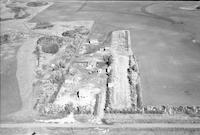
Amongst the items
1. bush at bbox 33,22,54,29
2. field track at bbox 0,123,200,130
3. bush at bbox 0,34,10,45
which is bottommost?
field track at bbox 0,123,200,130

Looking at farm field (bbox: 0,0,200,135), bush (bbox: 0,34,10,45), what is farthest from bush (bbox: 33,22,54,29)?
bush (bbox: 0,34,10,45)

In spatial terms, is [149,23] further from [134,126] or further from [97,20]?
[134,126]

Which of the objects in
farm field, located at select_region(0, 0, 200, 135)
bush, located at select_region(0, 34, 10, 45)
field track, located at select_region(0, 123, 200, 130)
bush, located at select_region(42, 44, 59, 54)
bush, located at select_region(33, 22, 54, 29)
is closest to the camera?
field track, located at select_region(0, 123, 200, 130)

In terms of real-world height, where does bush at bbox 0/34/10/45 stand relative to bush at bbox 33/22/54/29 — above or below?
below

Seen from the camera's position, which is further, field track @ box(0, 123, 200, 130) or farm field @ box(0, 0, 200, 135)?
farm field @ box(0, 0, 200, 135)

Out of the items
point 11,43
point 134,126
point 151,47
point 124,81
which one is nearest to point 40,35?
point 11,43

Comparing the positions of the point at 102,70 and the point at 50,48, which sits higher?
the point at 50,48

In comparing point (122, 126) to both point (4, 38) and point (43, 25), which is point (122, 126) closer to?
point (4, 38)

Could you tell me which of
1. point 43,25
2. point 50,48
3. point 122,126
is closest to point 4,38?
point 50,48

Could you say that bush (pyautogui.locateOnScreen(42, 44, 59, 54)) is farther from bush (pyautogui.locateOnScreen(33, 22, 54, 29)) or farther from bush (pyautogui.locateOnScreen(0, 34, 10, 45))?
bush (pyautogui.locateOnScreen(33, 22, 54, 29))

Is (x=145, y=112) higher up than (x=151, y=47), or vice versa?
(x=151, y=47)

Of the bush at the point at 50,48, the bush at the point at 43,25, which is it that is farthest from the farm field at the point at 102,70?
the bush at the point at 43,25
